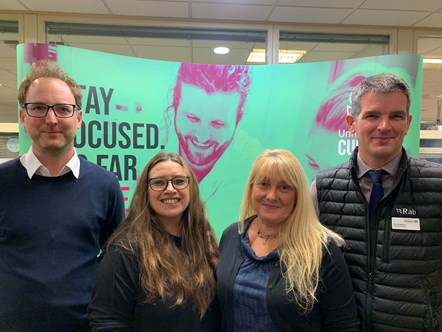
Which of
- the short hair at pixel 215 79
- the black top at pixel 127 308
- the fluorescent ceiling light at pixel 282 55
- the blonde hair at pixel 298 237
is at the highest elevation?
the fluorescent ceiling light at pixel 282 55

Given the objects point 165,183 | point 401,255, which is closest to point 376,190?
point 401,255

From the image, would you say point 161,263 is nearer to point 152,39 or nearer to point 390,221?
point 390,221

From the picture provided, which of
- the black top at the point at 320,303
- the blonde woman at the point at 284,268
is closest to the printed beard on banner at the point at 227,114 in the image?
the blonde woman at the point at 284,268

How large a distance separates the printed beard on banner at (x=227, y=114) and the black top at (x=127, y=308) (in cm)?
143

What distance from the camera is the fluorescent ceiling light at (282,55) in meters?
3.86

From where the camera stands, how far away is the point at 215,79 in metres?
2.80

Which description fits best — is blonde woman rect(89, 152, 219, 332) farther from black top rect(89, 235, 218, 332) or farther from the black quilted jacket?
the black quilted jacket

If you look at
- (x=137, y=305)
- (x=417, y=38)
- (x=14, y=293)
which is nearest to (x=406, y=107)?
(x=137, y=305)

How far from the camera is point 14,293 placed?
4.51 ft

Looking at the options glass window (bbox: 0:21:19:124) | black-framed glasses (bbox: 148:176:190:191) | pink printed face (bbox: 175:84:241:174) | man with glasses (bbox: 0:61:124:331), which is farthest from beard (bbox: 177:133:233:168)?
glass window (bbox: 0:21:19:124)

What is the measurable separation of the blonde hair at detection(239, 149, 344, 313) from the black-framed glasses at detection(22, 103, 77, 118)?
807 mm

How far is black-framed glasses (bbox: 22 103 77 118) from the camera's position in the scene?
1445mm

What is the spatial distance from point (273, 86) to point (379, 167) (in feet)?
5.19

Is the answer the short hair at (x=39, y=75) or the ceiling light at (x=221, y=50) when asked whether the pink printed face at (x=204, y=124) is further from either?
the ceiling light at (x=221, y=50)
